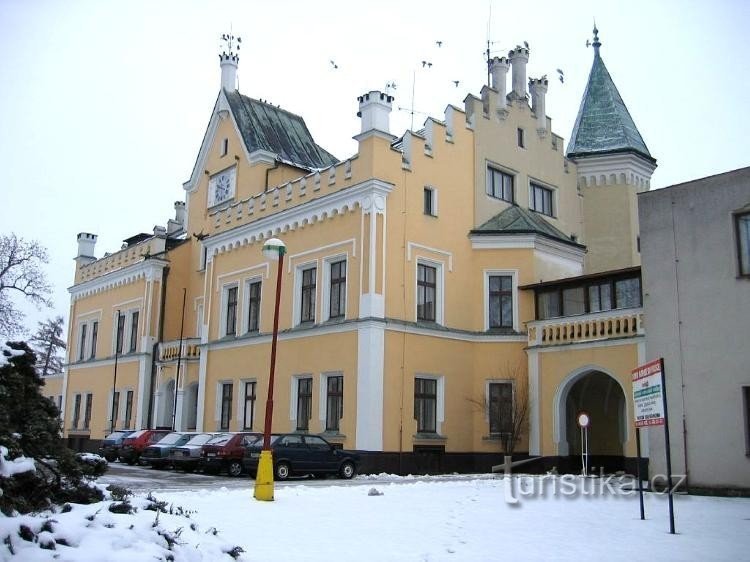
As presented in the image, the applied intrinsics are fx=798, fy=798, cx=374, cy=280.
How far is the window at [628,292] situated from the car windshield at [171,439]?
16.1m

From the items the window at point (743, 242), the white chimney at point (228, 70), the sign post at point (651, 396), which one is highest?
the white chimney at point (228, 70)

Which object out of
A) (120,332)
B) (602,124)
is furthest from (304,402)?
(602,124)

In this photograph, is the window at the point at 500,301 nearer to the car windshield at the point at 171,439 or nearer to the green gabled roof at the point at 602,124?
the green gabled roof at the point at 602,124

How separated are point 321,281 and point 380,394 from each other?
504 centimetres

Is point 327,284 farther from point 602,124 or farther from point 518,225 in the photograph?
point 602,124

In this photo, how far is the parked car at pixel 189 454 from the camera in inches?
983

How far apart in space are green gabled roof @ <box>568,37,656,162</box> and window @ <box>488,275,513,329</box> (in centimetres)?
901

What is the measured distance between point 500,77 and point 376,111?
25.6ft

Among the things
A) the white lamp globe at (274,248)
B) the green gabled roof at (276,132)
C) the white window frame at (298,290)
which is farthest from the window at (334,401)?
A: the green gabled roof at (276,132)

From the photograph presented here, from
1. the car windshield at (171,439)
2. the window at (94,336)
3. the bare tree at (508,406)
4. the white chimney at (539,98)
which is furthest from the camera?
the window at (94,336)

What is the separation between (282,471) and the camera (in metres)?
22.5

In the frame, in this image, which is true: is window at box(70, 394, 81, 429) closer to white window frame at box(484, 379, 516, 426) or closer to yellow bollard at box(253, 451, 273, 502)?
white window frame at box(484, 379, 516, 426)

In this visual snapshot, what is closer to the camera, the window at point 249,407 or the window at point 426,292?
the window at point 426,292

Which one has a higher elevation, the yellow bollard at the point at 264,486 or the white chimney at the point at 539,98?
the white chimney at the point at 539,98
